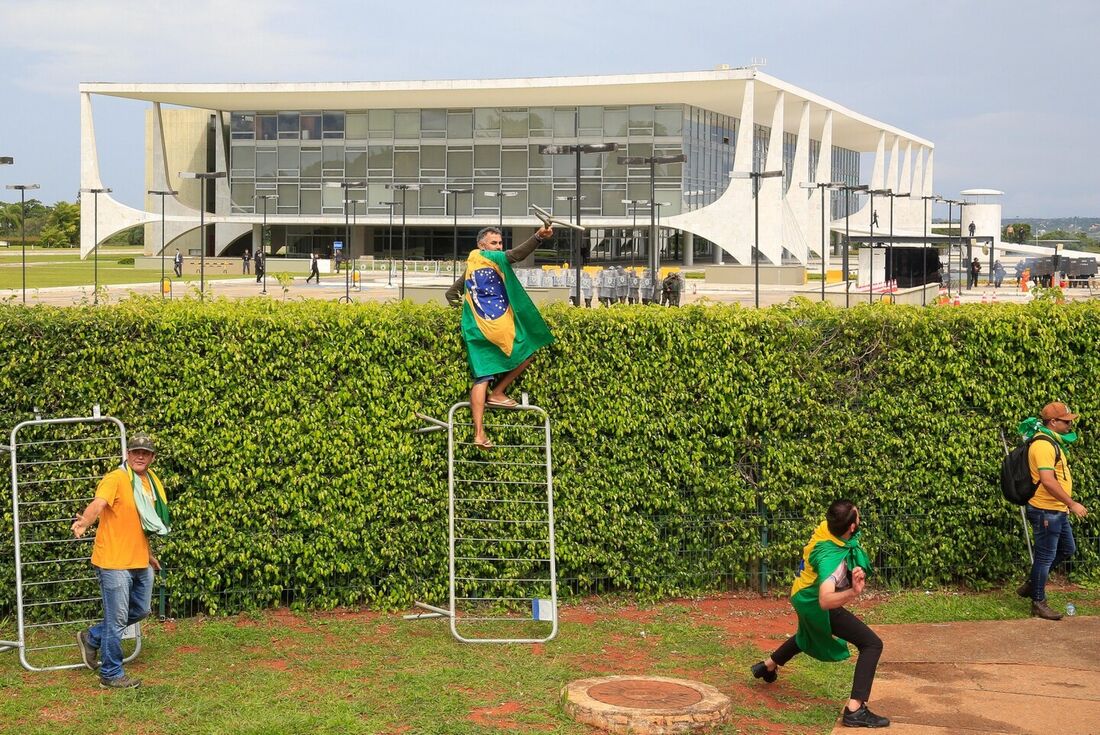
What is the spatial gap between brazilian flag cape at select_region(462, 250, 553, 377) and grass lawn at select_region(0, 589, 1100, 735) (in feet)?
6.83

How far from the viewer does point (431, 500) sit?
10.5 metres

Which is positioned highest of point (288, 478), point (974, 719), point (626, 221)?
point (626, 221)

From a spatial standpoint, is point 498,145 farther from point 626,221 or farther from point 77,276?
point 77,276

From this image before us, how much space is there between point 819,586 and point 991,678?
1.95m

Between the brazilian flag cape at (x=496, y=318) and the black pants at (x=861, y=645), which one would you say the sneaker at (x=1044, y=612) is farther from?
the brazilian flag cape at (x=496, y=318)

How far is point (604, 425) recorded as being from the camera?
10.6m

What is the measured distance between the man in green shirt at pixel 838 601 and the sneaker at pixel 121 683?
13.8ft

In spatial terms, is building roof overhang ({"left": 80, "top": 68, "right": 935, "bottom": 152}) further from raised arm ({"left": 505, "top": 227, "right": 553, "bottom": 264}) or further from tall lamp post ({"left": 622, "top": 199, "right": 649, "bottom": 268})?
raised arm ({"left": 505, "top": 227, "right": 553, "bottom": 264})

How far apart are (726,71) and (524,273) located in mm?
23026

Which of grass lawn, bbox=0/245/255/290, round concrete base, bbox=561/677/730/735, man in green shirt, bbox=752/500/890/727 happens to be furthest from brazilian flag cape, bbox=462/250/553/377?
grass lawn, bbox=0/245/255/290

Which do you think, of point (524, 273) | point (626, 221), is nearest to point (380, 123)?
point (626, 221)

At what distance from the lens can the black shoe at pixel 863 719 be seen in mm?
7859

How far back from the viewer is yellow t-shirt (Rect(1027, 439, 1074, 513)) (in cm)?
1012

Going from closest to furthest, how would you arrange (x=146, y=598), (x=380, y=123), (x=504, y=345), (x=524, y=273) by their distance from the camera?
(x=146, y=598)
(x=504, y=345)
(x=524, y=273)
(x=380, y=123)
